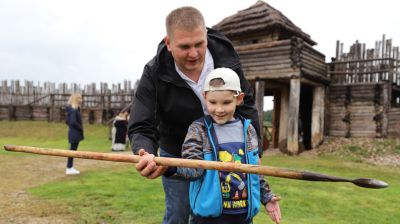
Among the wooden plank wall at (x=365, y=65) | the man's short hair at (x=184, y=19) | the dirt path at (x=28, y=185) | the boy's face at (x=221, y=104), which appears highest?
the wooden plank wall at (x=365, y=65)

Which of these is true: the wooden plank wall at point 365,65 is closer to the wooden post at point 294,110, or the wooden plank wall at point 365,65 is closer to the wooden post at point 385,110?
the wooden post at point 385,110

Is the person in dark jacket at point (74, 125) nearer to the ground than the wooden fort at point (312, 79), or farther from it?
nearer to the ground

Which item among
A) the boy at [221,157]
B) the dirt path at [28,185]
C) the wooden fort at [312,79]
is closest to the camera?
the boy at [221,157]

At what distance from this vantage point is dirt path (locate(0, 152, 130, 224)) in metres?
5.16

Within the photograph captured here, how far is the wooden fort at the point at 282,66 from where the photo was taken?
46.1 feet

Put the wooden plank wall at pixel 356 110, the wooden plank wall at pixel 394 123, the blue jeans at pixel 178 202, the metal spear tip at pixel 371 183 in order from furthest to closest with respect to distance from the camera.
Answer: the wooden plank wall at pixel 356 110, the wooden plank wall at pixel 394 123, the blue jeans at pixel 178 202, the metal spear tip at pixel 371 183

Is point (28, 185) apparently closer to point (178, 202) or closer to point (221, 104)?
point (178, 202)

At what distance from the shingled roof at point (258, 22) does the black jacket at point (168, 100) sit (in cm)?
Answer: 1307

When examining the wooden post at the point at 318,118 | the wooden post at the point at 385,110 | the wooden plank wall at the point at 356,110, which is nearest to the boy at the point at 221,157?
the wooden post at the point at 318,118

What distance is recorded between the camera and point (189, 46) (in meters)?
2.38

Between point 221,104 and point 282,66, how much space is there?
12.6 metres

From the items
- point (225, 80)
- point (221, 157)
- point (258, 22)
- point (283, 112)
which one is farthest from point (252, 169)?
point (283, 112)

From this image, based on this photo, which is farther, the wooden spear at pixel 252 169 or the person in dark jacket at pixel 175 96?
the person in dark jacket at pixel 175 96

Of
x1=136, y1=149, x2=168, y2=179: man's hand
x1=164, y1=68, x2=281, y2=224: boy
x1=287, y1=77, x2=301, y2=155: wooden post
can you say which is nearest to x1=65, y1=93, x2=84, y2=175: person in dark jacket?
x1=164, y1=68, x2=281, y2=224: boy
